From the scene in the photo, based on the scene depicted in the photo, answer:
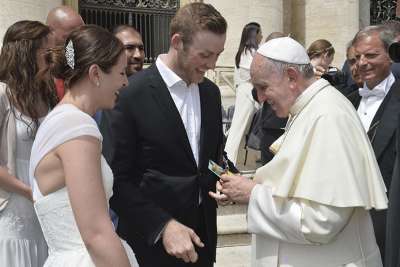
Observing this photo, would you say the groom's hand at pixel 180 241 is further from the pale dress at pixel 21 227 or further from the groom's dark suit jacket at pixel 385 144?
the groom's dark suit jacket at pixel 385 144

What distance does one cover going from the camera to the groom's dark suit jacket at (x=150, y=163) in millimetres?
3162

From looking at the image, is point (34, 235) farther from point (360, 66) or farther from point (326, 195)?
point (360, 66)

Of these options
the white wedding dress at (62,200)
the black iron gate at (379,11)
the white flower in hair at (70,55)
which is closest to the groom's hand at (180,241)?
the white wedding dress at (62,200)

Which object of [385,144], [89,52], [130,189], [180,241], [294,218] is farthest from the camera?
[385,144]

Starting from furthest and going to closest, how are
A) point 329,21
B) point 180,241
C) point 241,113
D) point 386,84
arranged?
point 329,21 < point 241,113 < point 386,84 < point 180,241

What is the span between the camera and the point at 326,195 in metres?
2.53

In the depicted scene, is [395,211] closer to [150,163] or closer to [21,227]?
[150,163]

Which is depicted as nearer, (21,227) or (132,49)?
(21,227)

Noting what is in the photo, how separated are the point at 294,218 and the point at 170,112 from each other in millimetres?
975

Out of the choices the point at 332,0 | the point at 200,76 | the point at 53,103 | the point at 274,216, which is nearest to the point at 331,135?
the point at 274,216

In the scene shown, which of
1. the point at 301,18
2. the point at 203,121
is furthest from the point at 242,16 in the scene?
the point at 203,121

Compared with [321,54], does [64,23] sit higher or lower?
higher

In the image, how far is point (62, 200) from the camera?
233 centimetres

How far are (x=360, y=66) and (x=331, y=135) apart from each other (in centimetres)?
185
